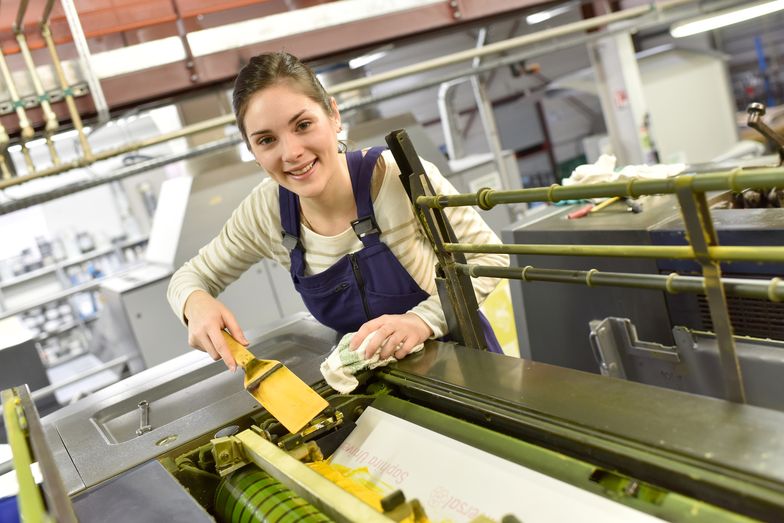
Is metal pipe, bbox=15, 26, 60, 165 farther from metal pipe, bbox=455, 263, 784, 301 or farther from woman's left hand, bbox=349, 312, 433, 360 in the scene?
metal pipe, bbox=455, 263, 784, 301

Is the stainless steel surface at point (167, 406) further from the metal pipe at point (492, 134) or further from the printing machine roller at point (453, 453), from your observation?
the metal pipe at point (492, 134)

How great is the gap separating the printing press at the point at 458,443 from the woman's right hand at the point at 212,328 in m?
0.11

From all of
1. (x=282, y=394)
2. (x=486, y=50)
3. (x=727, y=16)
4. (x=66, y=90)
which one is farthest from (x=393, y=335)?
(x=727, y=16)

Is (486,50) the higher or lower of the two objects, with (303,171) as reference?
higher

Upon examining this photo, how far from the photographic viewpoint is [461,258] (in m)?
1.38

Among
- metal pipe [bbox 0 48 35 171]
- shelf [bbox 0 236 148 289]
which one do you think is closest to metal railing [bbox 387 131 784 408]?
metal pipe [bbox 0 48 35 171]

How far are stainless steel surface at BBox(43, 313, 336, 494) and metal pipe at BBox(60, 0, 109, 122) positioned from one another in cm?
185

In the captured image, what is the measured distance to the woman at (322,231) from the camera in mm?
1429

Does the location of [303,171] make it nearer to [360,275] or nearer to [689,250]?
[360,275]

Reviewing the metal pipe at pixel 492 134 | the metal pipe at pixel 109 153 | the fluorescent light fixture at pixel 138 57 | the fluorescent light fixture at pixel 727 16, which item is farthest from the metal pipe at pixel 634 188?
the fluorescent light fixture at pixel 727 16

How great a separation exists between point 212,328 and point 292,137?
47 cm

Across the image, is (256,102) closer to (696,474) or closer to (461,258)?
(461,258)

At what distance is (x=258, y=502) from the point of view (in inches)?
40.5

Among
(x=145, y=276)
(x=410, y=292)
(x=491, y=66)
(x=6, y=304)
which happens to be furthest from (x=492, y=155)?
(x=6, y=304)
